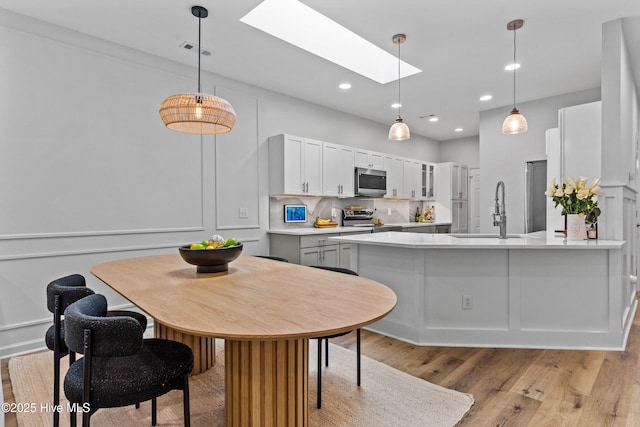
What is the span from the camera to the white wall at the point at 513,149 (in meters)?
5.03

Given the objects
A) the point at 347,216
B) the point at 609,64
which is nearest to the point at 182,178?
the point at 347,216

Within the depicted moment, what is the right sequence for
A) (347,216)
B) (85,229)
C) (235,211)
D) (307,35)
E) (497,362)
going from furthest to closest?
1. (347,216)
2. (235,211)
3. (307,35)
4. (85,229)
5. (497,362)

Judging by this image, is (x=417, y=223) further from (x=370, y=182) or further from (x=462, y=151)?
(x=462, y=151)

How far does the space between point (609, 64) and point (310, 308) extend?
138 inches

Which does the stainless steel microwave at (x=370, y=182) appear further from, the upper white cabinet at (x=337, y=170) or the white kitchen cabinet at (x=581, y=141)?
the white kitchen cabinet at (x=581, y=141)

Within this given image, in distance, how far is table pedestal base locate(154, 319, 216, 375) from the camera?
7.59ft

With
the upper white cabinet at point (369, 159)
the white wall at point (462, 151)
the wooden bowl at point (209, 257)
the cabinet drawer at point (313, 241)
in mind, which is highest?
the white wall at point (462, 151)

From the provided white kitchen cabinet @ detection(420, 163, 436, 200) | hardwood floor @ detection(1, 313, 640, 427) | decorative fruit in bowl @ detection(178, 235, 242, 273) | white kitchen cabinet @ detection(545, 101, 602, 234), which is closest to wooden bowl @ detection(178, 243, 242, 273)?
decorative fruit in bowl @ detection(178, 235, 242, 273)

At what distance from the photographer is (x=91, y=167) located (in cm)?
323

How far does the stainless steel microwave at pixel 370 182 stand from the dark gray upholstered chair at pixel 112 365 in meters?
4.33

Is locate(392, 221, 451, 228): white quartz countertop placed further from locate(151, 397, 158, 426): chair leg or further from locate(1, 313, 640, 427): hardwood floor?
locate(151, 397, 158, 426): chair leg

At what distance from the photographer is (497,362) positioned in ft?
8.40

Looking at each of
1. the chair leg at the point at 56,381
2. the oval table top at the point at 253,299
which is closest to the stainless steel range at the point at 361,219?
the oval table top at the point at 253,299

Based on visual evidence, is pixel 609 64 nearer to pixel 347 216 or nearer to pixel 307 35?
pixel 307 35
